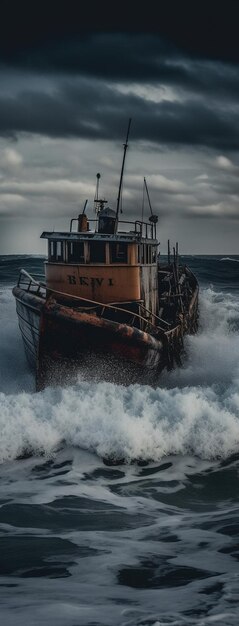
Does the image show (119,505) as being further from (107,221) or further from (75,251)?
(107,221)

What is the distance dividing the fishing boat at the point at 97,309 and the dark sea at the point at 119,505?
2.06ft

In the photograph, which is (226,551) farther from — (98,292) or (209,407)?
(98,292)

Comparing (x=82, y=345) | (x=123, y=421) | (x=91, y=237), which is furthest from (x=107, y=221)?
(x=123, y=421)

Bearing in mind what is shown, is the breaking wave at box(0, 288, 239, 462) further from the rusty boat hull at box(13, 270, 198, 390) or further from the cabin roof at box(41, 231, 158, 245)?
the cabin roof at box(41, 231, 158, 245)

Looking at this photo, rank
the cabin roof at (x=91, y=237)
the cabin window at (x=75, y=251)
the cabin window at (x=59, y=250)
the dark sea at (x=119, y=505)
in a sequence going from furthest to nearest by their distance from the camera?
the cabin window at (x=59, y=250)
the cabin window at (x=75, y=251)
the cabin roof at (x=91, y=237)
the dark sea at (x=119, y=505)

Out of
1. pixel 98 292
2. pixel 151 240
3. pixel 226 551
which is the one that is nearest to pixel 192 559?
pixel 226 551

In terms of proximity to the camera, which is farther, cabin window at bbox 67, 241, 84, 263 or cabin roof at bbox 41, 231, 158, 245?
cabin window at bbox 67, 241, 84, 263

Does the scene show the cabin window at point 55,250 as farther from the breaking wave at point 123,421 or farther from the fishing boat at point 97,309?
the breaking wave at point 123,421

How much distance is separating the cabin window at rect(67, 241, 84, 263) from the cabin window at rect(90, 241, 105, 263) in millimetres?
281

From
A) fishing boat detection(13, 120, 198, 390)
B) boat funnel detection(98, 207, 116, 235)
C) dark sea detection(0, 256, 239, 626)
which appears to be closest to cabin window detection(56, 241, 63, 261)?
fishing boat detection(13, 120, 198, 390)

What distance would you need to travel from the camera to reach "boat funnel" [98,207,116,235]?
16.1 m

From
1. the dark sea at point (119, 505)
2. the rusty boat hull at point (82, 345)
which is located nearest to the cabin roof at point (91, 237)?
the rusty boat hull at point (82, 345)

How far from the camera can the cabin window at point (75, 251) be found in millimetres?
14852

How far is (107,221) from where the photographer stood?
16156 millimetres
